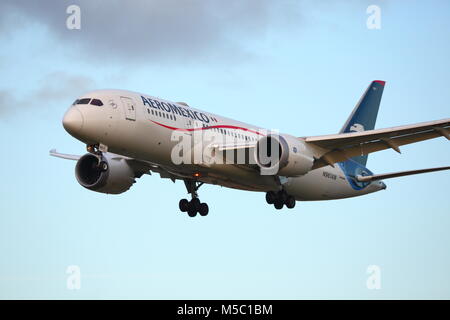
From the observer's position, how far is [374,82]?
5075 cm

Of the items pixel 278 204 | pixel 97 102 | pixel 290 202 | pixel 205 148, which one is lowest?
pixel 278 204

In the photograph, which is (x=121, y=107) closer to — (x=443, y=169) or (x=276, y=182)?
(x=276, y=182)

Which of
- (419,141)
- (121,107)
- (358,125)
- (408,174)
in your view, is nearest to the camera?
(121,107)

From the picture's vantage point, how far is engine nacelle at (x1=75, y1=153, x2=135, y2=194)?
4116 cm

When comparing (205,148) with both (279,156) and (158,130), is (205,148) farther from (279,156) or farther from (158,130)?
(279,156)

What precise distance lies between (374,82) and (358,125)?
4011mm

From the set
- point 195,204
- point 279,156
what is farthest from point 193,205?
point 279,156

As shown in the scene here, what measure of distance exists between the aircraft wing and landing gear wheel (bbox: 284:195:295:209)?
2.44 m

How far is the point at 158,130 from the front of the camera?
117 feet

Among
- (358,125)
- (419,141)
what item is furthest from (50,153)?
(419,141)

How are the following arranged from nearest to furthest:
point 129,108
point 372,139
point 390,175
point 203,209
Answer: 1. point 129,108
2. point 372,139
3. point 203,209
4. point 390,175

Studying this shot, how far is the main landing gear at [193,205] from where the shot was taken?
42438 mm

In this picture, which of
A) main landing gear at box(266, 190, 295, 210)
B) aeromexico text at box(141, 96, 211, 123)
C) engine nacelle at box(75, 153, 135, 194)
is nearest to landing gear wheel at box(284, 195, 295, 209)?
main landing gear at box(266, 190, 295, 210)

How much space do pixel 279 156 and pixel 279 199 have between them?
4.14m
